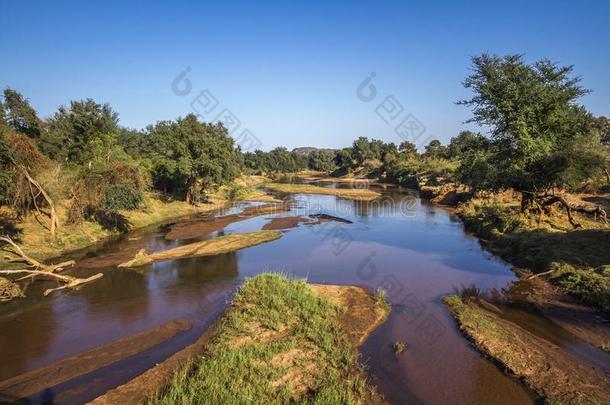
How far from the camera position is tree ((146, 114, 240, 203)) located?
4519cm

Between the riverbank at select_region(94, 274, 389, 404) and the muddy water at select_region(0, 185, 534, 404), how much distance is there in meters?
0.96

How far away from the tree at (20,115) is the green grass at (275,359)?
34.7 metres

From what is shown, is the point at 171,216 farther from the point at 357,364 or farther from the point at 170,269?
the point at 357,364

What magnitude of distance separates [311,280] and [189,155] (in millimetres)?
29743

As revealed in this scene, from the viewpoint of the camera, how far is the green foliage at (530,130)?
26578mm

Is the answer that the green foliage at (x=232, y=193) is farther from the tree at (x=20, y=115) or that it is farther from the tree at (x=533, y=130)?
the tree at (x=533, y=130)

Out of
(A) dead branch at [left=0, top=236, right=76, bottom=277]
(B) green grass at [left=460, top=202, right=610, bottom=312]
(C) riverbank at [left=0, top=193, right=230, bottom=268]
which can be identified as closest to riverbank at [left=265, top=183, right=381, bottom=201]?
(B) green grass at [left=460, top=202, right=610, bottom=312]

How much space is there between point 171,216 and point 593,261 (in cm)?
3945

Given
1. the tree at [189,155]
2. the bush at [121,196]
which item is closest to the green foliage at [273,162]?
the tree at [189,155]

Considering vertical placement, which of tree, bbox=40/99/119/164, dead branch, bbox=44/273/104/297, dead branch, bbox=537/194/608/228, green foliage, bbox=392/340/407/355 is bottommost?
green foliage, bbox=392/340/407/355

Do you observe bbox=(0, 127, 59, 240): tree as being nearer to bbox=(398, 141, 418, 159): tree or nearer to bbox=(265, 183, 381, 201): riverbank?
bbox=(265, 183, 381, 201): riverbank

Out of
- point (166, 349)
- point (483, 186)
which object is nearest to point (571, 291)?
point (483, 186)

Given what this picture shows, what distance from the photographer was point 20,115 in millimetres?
37875

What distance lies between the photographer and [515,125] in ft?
90.9
